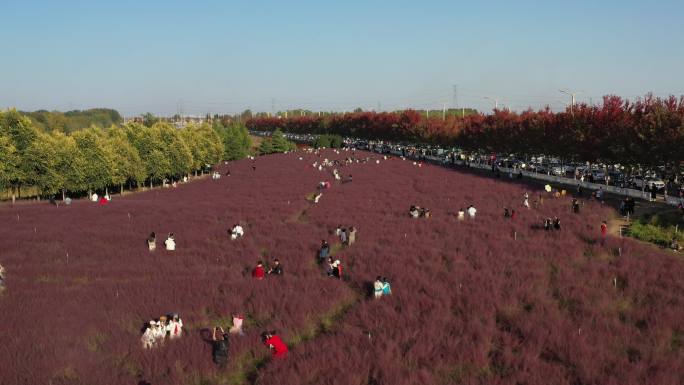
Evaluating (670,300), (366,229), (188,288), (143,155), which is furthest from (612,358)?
(143,155)

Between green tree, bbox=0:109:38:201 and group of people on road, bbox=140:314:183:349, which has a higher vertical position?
green tree, bbox=0:109:38:201

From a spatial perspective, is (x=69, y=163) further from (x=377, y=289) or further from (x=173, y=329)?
(x=377, y=289)

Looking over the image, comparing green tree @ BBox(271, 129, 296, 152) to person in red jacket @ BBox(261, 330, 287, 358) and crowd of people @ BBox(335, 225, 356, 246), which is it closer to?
crowd of people @ BBox(335, 225, 356, 246)

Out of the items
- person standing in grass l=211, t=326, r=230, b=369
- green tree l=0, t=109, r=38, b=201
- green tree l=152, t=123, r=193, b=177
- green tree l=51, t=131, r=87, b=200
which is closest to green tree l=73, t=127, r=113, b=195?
green tree l=51, t=131, r=87, b=200

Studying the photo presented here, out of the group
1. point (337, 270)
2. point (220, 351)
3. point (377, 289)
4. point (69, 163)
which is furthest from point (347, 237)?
point (69, 163)

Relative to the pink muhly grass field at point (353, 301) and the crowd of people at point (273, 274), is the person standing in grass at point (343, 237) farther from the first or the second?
the pink muhly grass field at point (353, 301)

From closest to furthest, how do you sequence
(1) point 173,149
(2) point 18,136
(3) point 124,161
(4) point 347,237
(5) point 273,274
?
1. (5) point 273,274
2. (4) point 347,237
3. (2) point 18,136
4. (3) point 124,161
5. (1) point 173,149
